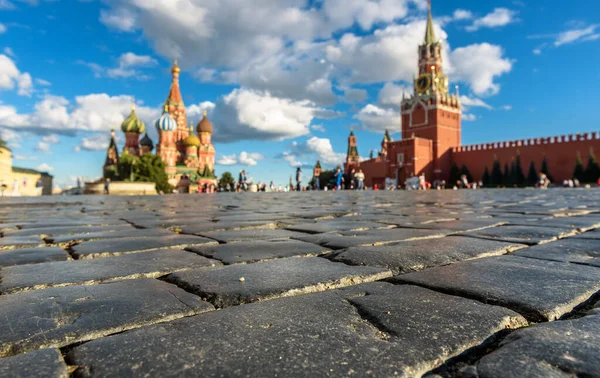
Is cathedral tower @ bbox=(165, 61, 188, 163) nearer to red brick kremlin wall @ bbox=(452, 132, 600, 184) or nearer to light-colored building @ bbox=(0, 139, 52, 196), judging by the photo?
light-colored building @ bbox=(0, 139, 52, 196)

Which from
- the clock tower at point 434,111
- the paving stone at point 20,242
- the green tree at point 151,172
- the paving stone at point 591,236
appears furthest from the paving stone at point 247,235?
the clock tower at point 434,111

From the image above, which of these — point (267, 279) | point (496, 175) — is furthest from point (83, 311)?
point (496, 175)

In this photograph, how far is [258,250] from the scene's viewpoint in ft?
6.58

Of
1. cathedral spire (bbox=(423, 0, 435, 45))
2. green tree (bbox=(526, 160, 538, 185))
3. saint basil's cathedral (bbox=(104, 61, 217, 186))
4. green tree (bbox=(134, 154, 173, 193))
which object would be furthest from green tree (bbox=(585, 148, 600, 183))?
green tree (bbox=(134, 154, 173, 193))

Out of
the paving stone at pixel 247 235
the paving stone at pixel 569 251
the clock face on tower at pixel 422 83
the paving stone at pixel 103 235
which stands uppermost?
the clock face on tower at pixel 422 83

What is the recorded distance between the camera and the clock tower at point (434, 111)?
54.1 metres

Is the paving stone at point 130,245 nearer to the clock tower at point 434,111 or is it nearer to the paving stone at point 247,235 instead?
the paving stone at point 247,235

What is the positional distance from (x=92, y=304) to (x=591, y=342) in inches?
46.2

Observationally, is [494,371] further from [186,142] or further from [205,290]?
[186,142]

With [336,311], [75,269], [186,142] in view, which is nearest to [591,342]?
[336,311]

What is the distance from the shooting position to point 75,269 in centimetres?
157

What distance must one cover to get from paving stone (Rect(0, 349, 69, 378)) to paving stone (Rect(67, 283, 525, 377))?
30 millimetres

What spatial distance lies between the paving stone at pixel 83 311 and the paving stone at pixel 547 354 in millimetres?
691

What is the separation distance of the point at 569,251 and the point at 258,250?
151 centimetres
